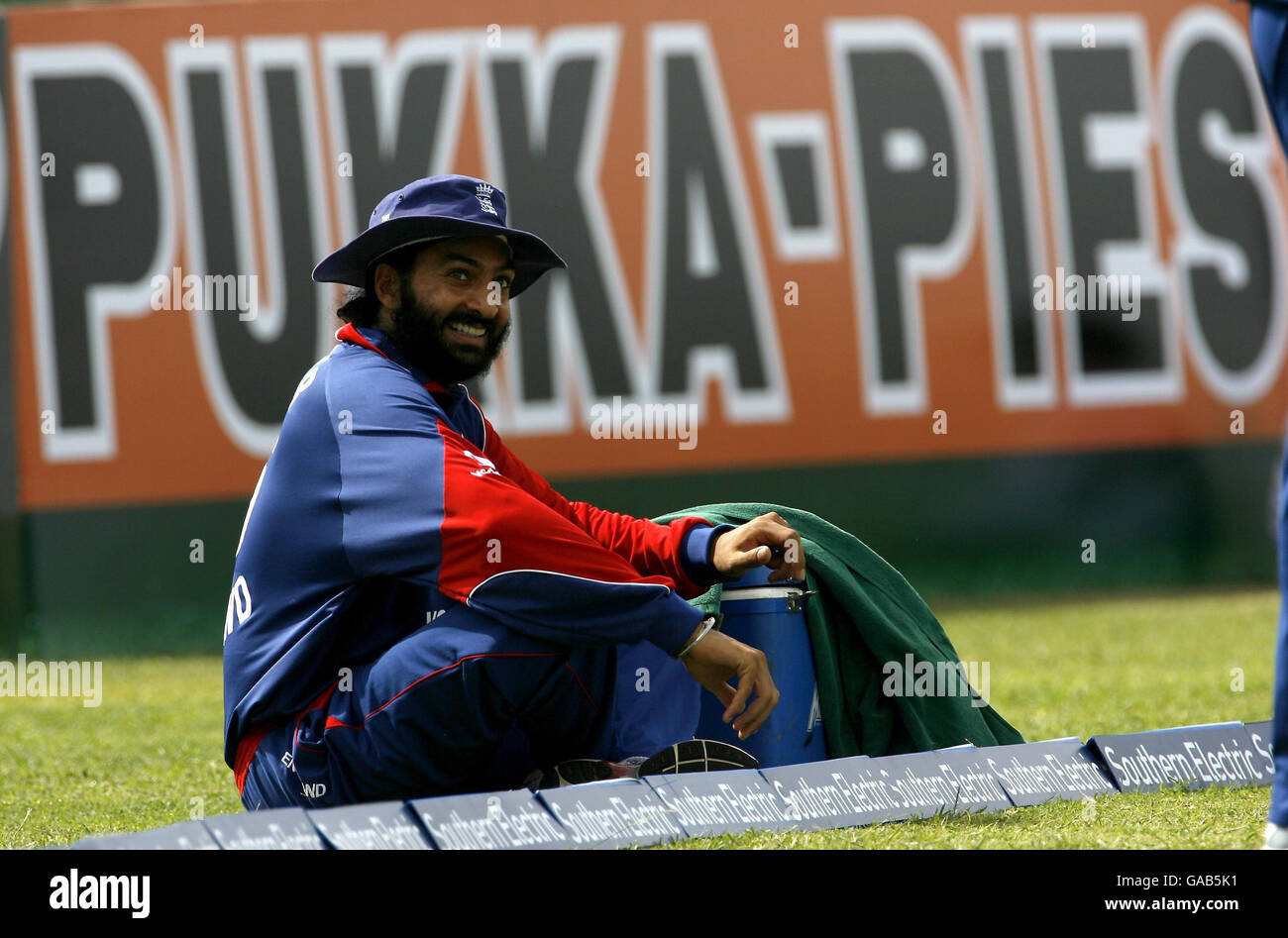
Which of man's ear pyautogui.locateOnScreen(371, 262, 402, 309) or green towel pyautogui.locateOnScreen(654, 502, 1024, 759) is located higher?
man's ear pyautogui.locateOnScreen(371, 262, 402, 309)

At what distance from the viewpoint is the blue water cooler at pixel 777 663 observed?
12.4ft

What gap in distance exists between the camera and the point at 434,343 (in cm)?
371

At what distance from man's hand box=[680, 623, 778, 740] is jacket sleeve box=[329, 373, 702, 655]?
53 millimetres

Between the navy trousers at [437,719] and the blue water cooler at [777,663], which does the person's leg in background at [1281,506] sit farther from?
the navy trousers at [437,719]

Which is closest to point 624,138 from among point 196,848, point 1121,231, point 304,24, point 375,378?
point 304,24

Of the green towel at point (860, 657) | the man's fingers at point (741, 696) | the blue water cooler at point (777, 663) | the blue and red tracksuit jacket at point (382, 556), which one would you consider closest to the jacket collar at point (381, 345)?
the blue and red tracksuit jacket at point (382, 556)

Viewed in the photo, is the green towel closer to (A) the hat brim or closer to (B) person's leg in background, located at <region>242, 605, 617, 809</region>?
(B) person's leg in background, located at <region>242, 605, 617, 809</region>

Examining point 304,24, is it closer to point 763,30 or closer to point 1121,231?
point 763,30

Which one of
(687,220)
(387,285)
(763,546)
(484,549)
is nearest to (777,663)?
(763,546)

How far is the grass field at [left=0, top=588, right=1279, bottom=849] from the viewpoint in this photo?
341cm

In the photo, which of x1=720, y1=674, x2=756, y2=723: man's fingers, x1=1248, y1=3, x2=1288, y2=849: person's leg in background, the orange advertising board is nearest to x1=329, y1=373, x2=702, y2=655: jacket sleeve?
x1=720, y1=674, x2=756, y2=723: man's fingers

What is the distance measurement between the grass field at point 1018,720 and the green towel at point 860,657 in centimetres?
41

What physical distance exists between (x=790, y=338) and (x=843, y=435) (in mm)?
620

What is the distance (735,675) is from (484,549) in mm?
577
